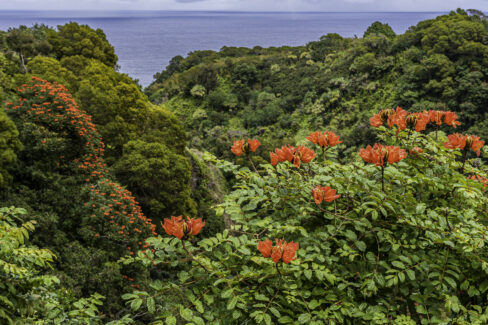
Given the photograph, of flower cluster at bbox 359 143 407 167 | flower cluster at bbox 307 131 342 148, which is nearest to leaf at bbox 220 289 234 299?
flower cluster at bbox 359 143 407 167

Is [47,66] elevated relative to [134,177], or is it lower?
elevated

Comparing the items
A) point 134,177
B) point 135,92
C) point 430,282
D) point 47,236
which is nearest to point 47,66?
point 135,92

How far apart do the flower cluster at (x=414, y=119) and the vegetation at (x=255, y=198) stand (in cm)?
2

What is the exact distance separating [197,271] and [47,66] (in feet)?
49.5

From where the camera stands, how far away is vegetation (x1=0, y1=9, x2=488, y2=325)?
184 centimetres

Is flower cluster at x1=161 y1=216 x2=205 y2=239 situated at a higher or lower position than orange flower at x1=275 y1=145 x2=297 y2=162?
lower

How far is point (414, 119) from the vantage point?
260 cm

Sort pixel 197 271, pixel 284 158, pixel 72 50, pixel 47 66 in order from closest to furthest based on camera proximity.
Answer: pixel 197 271 → pixel 284 158 → pixel 47 66 → pixel 72 50

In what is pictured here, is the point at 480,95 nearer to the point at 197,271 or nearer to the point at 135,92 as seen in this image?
the point at 135,92

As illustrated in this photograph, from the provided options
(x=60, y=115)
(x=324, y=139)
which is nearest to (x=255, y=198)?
(x=324, y=139)

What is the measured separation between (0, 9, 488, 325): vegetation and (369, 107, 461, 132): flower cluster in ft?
0.06

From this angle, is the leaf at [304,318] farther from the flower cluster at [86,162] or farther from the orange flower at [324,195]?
the flower cluster at [86,162]

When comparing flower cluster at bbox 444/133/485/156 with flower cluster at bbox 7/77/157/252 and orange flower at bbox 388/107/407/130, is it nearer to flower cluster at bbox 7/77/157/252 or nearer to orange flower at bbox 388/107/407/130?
orange flower at bbox 388/107/407/130

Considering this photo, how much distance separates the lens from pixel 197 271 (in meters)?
1.89
